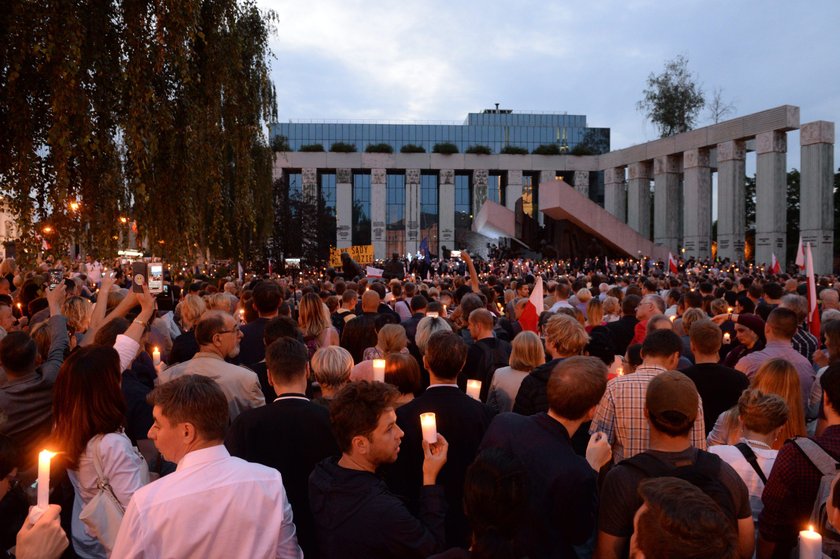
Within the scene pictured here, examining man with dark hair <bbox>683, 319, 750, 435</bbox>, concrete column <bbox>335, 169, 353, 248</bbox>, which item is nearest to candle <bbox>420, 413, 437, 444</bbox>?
man with dark hair <bbox>683, 319, 750, 435</bbox>

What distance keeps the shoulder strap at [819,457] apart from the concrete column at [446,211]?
58060mm

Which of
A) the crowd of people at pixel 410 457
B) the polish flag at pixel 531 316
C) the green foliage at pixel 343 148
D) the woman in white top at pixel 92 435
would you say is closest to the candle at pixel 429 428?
the crowd of people at pixel 410 457

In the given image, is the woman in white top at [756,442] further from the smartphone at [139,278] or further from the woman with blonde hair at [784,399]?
the smartphone at [139,278]

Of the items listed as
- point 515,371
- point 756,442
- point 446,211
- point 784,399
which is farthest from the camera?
point 446,211

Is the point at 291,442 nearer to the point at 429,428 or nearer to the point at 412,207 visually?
the point at 429,428

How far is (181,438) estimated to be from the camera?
114 inches

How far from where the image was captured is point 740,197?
40.3 m

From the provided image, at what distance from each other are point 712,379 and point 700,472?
8.41 ft

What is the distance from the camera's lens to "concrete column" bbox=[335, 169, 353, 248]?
2424 inches

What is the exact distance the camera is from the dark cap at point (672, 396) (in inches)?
131

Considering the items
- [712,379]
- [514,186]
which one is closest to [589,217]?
[514,186]

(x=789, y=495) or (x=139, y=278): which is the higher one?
(x=139, y=278)

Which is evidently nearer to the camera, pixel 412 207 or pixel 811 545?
pixel 811 545

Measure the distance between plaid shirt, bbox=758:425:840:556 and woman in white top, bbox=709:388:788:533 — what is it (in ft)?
0.72
